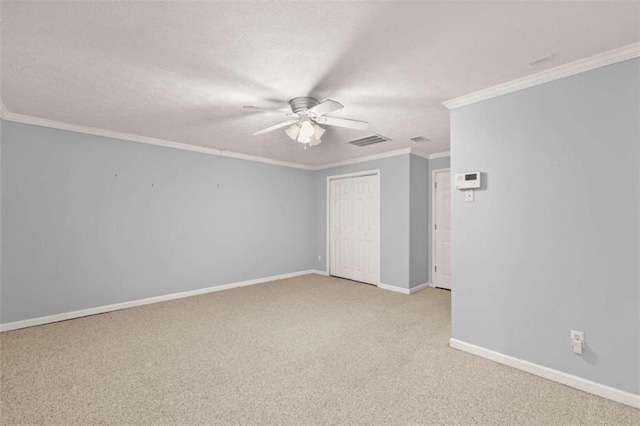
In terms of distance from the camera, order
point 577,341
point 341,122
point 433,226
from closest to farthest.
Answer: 1. point 577,341
2. point 341,122
3. point 433,226

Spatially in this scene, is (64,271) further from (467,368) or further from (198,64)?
(467,368)

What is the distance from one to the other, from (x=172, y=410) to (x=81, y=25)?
2.45 meters

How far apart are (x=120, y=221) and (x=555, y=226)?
494 centimetres

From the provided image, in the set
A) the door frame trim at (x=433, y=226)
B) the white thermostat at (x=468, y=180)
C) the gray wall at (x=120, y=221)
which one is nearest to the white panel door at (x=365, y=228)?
the door frame trim at (x=433, y=226)

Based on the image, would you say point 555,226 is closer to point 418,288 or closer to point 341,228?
point 418,288

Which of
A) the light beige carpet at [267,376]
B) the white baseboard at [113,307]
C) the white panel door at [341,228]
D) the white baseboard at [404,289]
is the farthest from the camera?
the white panel door at [341,228]

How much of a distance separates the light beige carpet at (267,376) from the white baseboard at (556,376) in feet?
0.22

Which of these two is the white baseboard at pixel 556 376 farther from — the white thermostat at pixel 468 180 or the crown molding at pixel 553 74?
the crown molding at pixel 553 74

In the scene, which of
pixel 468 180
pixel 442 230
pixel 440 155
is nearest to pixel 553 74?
pixel 468 180

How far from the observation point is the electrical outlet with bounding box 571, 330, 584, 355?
84.3 inches

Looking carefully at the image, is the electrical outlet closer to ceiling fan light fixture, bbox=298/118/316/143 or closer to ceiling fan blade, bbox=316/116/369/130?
ceiling fan blade, bbox=316/116/369/130

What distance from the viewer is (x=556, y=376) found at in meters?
2.24

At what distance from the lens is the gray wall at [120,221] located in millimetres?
3391

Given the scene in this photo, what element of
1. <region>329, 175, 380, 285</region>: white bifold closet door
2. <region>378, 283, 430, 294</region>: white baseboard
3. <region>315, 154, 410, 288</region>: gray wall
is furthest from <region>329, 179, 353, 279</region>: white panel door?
<region>378, 283, 430, 294</region>: white baseboard
